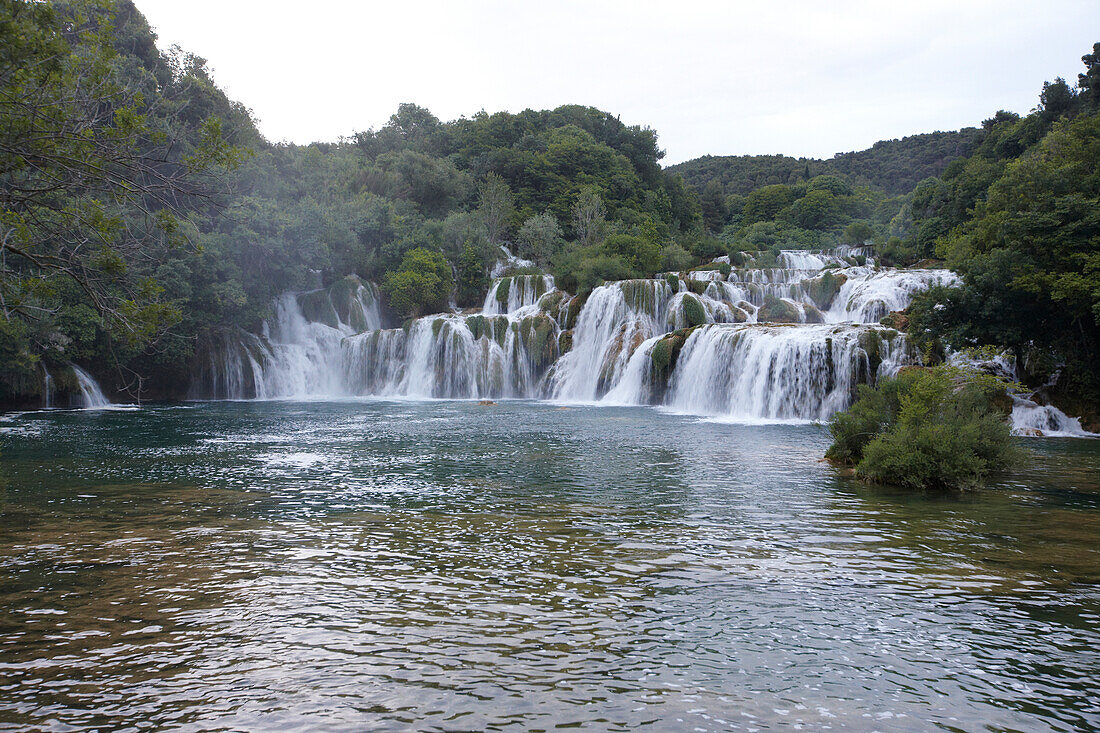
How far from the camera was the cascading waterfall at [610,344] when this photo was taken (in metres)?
23.2

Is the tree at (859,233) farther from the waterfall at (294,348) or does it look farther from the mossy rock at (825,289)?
the waterfall at (294,348)

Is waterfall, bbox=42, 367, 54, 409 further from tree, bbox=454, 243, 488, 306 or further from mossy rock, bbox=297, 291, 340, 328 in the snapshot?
tree, bbox=454, 243, 488, 306

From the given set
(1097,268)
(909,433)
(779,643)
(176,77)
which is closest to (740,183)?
(176,77)

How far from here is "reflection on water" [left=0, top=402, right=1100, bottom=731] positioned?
159 inches

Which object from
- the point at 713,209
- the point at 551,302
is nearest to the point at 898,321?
the point at 551,302

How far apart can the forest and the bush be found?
8.84m

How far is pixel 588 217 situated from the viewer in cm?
5659

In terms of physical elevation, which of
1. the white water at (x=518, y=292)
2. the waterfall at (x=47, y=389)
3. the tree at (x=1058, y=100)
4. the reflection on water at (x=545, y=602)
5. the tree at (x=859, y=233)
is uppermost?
the tree at (x=1058, y=100)

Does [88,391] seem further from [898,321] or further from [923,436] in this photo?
[898,321]

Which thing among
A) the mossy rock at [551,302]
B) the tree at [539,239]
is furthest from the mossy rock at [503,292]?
the tree at [539,239]

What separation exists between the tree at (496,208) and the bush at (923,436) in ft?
144

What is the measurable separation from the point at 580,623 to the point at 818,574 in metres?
2.60

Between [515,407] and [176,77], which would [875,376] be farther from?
[176,77]

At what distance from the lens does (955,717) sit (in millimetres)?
3930
